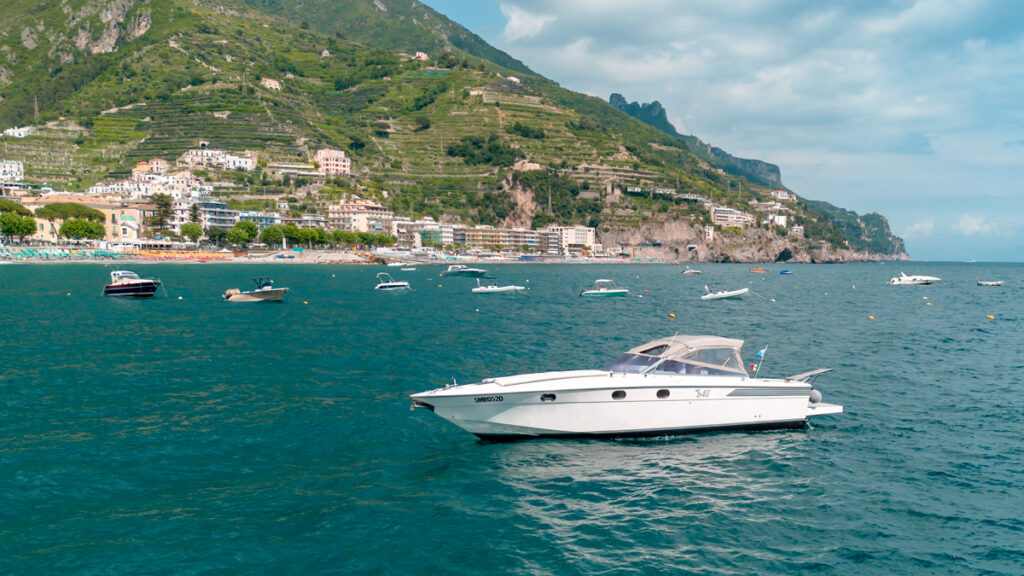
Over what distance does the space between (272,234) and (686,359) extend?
178365 mm

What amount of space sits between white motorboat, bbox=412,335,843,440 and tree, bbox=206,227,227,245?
18083cm

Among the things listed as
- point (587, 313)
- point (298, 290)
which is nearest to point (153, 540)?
point (587, 313)

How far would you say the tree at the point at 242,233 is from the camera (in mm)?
170125

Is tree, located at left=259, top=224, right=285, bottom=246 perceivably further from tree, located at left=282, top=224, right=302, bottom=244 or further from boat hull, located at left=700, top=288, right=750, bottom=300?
boat hull, located at left=700, top=288, right=750, bottom=300

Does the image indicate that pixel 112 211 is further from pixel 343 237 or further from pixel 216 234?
pixel 343 237

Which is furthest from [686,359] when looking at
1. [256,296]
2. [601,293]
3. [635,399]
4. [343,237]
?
[343,237]

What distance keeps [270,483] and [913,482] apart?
59.4ft

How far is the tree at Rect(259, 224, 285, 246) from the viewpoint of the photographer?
178 metres

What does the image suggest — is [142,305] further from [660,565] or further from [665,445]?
[660,565]

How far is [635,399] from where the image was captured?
18.6 meters

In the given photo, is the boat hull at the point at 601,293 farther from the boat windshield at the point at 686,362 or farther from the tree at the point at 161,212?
the tree at the point at 161,212

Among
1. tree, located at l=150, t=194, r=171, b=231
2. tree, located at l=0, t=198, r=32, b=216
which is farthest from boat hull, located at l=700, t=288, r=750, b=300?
tree, located at l=0, t=198, r=32, b=216

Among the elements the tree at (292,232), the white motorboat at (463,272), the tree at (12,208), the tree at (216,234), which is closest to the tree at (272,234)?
the tree at (292,232)

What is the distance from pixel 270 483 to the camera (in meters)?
15.8
